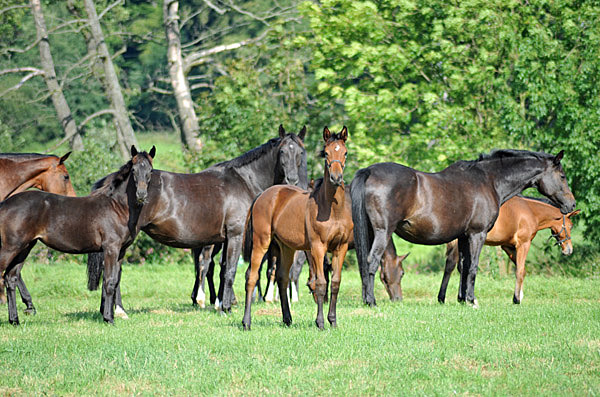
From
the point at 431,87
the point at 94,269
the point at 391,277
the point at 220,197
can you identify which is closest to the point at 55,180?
the point at 94,269

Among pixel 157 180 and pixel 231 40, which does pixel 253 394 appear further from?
pixel 231 40

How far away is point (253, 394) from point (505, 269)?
1594 cm

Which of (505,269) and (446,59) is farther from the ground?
(446,59)

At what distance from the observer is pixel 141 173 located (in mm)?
9914

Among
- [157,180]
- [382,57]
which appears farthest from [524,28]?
[157,180]

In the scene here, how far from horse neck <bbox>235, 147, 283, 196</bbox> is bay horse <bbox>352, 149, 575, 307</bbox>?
1.43m

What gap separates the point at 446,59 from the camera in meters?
21.9

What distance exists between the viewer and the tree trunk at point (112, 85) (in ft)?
86.2

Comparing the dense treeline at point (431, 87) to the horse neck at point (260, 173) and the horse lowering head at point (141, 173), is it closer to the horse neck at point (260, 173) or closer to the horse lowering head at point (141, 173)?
the horse neck at point (260, 173)

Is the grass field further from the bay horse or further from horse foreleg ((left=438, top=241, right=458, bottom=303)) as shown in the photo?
the bay horse

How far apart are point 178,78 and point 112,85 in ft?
8.15

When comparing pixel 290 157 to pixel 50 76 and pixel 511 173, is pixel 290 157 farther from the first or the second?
pixel 50 76

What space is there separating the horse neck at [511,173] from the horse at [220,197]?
3280 mm

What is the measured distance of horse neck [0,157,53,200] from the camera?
40.1 ft
